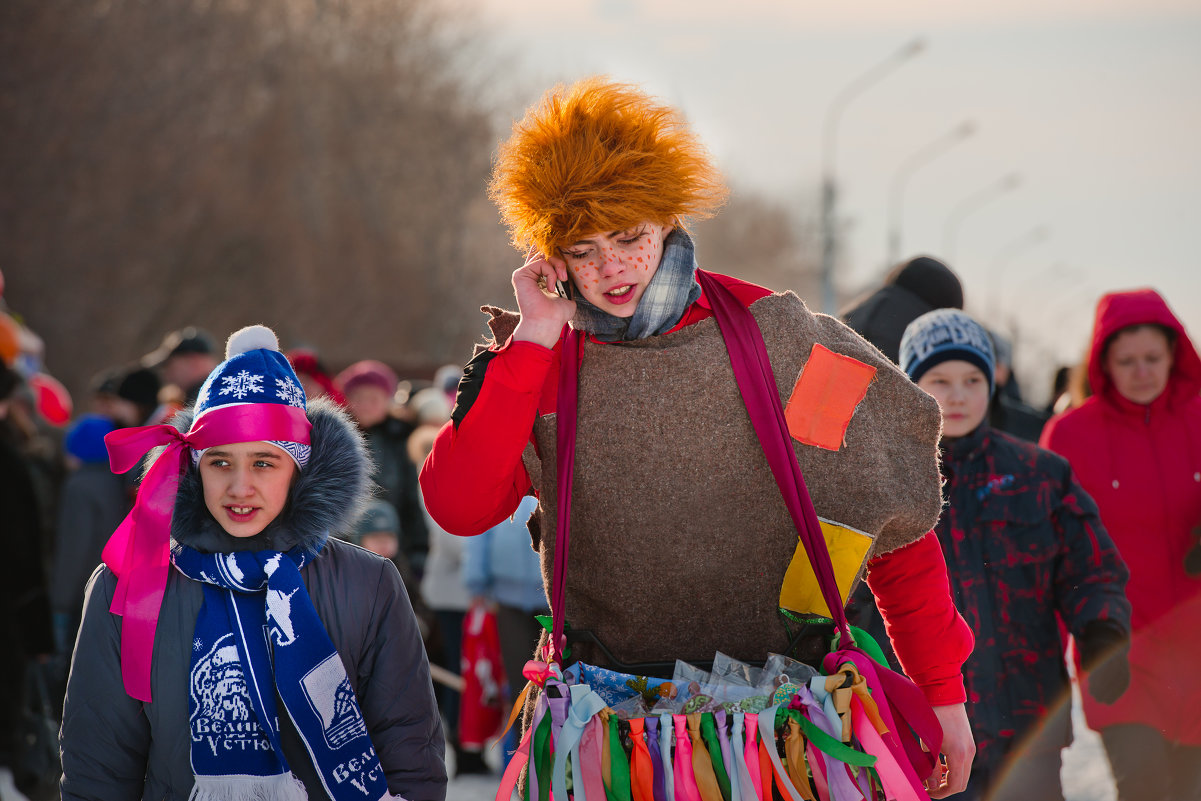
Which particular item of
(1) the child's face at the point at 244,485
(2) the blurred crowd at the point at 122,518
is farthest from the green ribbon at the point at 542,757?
(2) the blurred crowd at the point at 122,518

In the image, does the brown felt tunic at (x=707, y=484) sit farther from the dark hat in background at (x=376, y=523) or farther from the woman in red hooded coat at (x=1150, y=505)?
the dark hat in background at (x=376, y=523)

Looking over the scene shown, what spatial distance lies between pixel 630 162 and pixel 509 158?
0.27 metres

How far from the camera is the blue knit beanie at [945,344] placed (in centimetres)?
384

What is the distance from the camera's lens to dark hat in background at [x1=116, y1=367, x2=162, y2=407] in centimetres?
652

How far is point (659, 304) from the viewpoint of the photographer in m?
2.42

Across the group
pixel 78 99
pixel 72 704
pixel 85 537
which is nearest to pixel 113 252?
pixel 78 99

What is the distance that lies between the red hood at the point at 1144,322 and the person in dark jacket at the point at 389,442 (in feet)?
12.1

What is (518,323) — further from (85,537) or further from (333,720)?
(85,537)

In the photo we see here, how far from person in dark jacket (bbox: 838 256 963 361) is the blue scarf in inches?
87.6

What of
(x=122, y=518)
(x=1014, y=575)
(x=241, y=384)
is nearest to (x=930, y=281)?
(x=1014, y=575)

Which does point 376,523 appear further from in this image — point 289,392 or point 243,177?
point 243,177

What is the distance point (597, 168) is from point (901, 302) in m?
2.07

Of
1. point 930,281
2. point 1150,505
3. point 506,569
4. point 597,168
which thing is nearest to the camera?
point 597,168

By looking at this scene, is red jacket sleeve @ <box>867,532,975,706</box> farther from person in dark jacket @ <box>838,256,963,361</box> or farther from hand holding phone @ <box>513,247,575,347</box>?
person in dark jacket @ <box>838,256,963,361</box>
